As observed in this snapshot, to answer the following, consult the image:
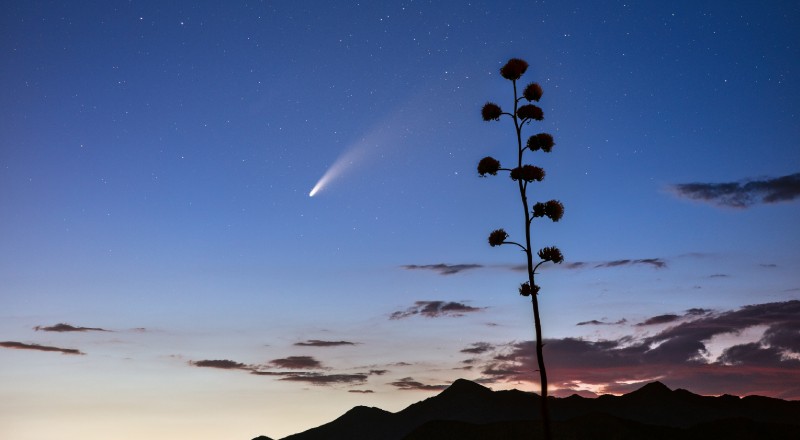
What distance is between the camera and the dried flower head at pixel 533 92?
70.3 ft

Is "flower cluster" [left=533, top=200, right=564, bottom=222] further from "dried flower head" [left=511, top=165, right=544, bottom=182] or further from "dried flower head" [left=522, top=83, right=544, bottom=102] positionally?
"dried flower head" [left=522, top=83, right=544, bottom=102]

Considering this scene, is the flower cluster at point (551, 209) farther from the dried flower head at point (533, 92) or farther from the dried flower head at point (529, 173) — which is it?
the dried flower head at point (533, 92)

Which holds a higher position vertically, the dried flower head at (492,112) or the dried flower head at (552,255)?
the dried flower head at (492,112)

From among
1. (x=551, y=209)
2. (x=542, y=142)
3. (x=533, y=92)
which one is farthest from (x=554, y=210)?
(x=533, y=92)

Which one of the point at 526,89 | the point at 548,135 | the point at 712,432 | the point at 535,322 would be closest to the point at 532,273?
the point at 535,322

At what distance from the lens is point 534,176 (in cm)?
2081

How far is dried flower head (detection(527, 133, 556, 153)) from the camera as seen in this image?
21281 mm

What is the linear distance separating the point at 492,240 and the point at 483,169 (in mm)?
2055

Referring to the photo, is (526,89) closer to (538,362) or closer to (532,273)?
(532,273)

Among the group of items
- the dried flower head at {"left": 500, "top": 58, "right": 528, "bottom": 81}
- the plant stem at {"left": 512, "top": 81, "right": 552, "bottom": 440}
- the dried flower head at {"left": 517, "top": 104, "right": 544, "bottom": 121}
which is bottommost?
the plant stem at {"left": 512, "top": 81, "right": 552, "bottom": 440}

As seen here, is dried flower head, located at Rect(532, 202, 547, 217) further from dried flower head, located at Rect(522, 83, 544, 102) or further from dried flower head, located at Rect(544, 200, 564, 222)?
dried flower head, located at Rect(522, 83, 544, 102)

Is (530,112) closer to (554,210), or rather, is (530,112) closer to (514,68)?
(514,68)

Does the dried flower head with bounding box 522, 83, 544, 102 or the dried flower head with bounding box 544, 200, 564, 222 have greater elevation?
the dried flower head with bounding box 522, 83, 544, 102

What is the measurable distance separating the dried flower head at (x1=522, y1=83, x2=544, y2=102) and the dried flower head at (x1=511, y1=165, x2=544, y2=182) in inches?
81.9
